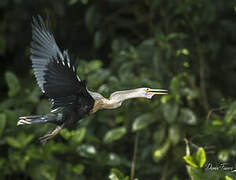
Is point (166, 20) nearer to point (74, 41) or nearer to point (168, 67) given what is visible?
point (168, 67)

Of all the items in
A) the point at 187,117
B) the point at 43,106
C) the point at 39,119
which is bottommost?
the point at 187,117

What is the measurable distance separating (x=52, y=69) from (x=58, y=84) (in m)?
0.07

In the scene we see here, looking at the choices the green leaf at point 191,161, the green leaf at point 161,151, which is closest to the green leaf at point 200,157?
the green leaf at point 191,161

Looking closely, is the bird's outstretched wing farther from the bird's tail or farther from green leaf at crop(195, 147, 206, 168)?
green leaf at crop(195, 147, 206, 168)

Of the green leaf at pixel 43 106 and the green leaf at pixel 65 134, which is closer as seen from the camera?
the green leaf at pixel 65 134

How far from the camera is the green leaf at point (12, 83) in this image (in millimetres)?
2934

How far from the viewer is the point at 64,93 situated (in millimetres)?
1232

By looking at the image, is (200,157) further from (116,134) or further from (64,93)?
(116,134)

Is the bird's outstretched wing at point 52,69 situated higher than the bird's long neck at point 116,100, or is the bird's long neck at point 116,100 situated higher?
the bird's outstretched wing at point 52,69

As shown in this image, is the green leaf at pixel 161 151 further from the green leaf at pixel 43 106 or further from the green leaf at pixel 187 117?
the green leaf at pixel 43 106

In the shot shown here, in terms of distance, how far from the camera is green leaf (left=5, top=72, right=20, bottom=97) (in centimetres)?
293

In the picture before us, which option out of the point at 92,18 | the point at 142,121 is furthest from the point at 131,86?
the point at 92,18

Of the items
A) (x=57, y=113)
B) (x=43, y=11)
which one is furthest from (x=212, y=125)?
(x=43, y=11)

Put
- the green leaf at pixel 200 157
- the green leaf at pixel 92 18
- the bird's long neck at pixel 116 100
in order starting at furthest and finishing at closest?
1. the green leaf at pixel 92 18
2. the green leaf at pixel 200 157
3. the bird's long neck at pixel 116 100
